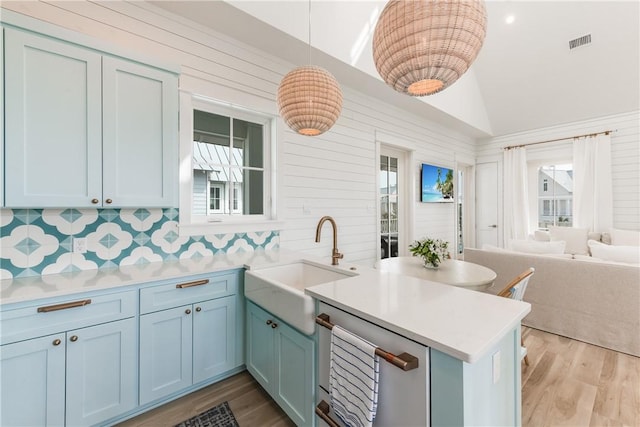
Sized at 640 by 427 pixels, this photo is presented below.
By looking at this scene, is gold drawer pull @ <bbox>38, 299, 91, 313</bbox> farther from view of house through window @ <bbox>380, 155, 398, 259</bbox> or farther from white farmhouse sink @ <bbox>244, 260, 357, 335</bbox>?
view of house through window @ <bbox>380, 155, 398, 259</bbox>

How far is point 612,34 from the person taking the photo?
11.6 feet

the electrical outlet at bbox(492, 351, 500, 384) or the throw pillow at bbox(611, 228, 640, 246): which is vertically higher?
the throw pillow at bbox(611, 228, 640, 246)

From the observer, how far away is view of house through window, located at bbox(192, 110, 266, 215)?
2.40 metres

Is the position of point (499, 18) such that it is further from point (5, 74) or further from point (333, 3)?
point (5, 74)

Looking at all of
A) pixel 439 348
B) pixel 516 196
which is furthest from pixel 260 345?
pixel 516 196

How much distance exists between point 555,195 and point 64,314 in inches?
272

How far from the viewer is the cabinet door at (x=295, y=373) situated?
1.38 meters

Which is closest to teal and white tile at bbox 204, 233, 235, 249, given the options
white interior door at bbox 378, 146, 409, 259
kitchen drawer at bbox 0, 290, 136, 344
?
kitchen drawer at bbox 0, 290, 136, 344

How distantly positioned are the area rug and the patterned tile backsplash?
1.11 metres

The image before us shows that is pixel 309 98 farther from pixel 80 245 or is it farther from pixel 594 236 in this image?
pixel 594 236

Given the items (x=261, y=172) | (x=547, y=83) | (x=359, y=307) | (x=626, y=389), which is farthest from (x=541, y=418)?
(x=547, y=83)

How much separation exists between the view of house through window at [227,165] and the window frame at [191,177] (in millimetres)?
44

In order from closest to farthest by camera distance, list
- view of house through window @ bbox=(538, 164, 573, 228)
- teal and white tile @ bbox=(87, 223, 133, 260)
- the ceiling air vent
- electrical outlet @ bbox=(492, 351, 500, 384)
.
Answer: electrical outlet @ bbox=(492, 351, 500, 384) → teal and white tile @ bbox=(87, 223, 133, 260) → the ceiling air vent → view of house through window @ bbox=(538, 164, 573, 228)

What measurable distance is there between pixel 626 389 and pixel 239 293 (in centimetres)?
286
